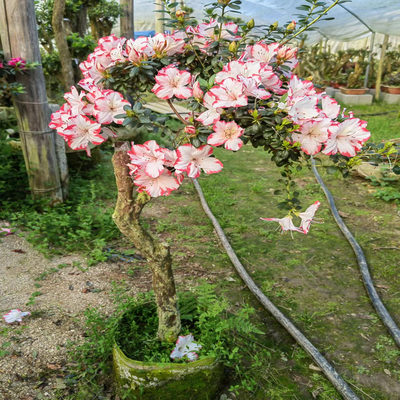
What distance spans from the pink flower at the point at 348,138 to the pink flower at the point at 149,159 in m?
0.53

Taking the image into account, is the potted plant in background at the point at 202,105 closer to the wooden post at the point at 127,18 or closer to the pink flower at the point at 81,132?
the pink flower at the point at 81,132

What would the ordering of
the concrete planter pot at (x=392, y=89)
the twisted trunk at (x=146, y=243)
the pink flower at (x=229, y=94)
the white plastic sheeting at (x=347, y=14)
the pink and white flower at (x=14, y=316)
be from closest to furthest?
the pink flower at (x=229, y=94)
the twisted trunk at (x=146, y=243)
the pink and white flower at (x=14, y=316)
the white plastic sheeting at (x=347, y=14)
the concrete planter pot at (x=392, y=89)

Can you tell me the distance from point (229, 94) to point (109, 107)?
0.44 m

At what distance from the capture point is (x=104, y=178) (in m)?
4.77

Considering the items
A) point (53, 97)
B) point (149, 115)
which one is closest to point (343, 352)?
point (149, 115)

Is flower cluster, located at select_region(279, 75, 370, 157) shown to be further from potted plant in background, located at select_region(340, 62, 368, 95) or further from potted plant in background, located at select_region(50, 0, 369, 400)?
potted plant in background, located at select_region(340, 62, 368, 95)

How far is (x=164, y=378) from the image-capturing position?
1870 mm

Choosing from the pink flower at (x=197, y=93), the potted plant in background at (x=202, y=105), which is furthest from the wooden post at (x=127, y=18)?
the pink flower at (x=197, y=93)

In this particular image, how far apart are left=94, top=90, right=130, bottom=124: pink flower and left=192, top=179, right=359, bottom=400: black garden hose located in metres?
1.79

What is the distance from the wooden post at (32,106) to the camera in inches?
132

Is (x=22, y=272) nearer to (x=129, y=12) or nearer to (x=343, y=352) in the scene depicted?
(x=343, y=352)

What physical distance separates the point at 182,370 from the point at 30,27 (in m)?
3.12

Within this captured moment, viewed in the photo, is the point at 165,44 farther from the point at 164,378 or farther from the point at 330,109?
the point at 164,378

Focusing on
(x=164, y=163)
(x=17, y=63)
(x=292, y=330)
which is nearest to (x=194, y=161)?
(x=164, y=163)
